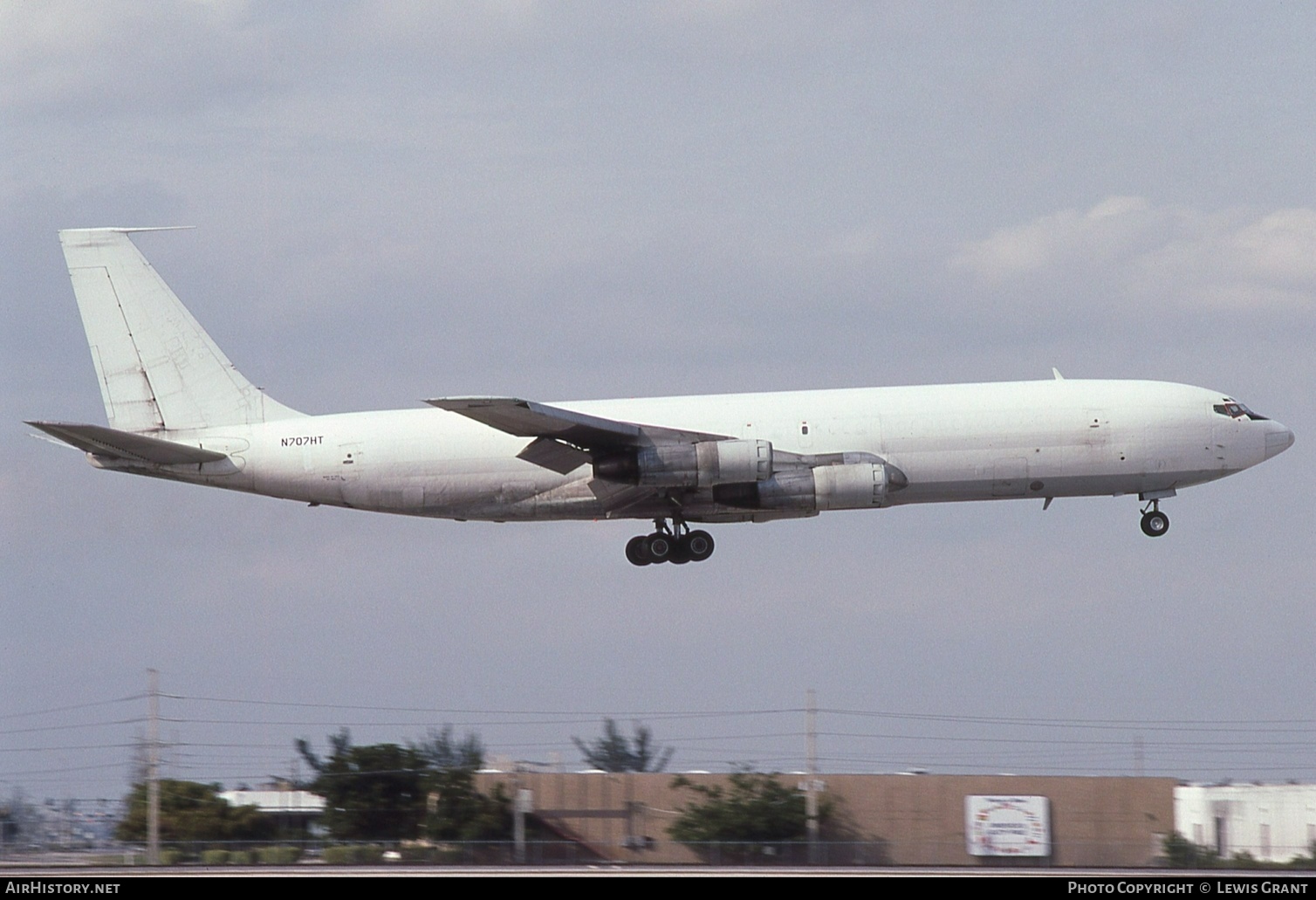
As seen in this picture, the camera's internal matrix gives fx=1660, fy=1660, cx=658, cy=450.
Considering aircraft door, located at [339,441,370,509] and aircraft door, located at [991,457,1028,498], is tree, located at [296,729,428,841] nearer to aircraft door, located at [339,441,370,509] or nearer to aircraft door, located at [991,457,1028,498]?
aircraft door, located at [339,441,370,509]

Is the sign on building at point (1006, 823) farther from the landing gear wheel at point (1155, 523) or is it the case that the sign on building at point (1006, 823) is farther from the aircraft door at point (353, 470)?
the aircraft door at point (353, 470)

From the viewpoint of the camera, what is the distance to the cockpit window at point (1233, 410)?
151 ft

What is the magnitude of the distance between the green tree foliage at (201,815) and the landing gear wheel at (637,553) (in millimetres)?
14272

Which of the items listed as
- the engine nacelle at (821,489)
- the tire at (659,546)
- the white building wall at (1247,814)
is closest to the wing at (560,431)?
the engine nacelle at (821,489)

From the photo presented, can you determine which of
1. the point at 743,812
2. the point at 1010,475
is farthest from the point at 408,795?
the point at 1010,475

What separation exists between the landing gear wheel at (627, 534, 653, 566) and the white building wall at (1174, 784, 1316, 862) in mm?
17163

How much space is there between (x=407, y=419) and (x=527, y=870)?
1452 cm

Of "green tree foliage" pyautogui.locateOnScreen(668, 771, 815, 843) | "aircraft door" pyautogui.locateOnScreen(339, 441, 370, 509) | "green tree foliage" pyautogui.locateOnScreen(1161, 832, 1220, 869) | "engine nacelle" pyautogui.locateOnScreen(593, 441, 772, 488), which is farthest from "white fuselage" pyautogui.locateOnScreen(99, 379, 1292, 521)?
"green tree foliage" pyautogui.locateOnScreen(1161, 832, 1220, 869)

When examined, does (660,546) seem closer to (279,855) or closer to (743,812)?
(743,812)

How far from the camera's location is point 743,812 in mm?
48656

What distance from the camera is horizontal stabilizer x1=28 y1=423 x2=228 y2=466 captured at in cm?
4266

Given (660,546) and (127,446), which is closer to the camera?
(127,446)

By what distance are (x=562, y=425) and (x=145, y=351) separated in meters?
13.4
